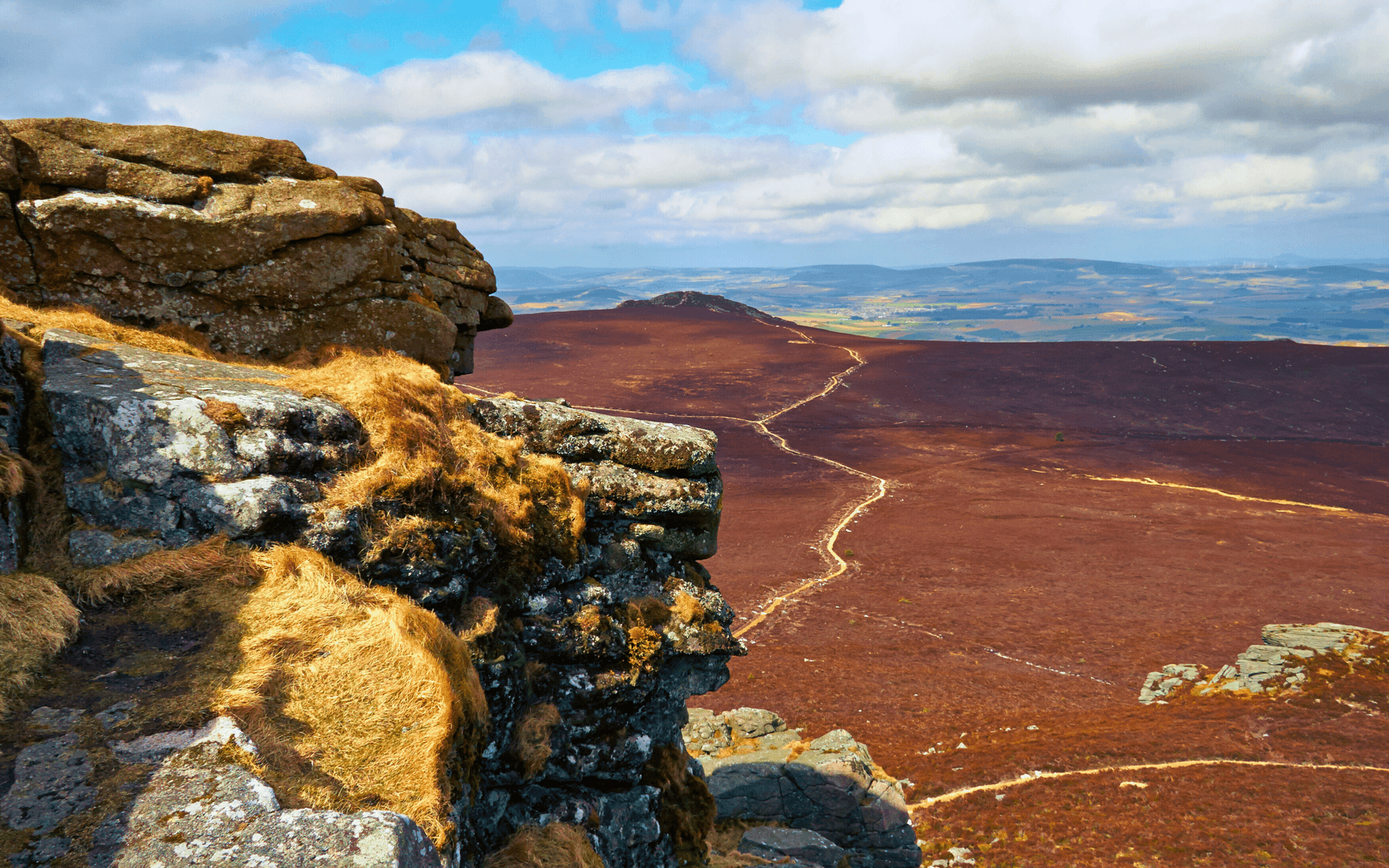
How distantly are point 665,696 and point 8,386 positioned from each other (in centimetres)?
864

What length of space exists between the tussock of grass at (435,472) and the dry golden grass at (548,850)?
3.07m

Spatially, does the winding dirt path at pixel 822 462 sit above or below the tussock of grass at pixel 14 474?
below

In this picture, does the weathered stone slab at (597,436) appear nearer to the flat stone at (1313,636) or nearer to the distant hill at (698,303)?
the flat stone at (1313,636)

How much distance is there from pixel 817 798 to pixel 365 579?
38.4 feet

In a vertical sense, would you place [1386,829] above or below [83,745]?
below

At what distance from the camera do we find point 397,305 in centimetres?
1144

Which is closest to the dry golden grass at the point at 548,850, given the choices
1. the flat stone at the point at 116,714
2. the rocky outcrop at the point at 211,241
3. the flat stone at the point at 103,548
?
the flat stone at the point at 116,714

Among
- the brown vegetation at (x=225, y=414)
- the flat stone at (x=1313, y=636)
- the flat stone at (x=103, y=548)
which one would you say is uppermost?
the brown vegetation at (x=225, y=414)

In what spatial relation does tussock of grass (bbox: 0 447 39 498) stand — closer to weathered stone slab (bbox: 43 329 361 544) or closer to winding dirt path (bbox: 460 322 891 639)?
weathered stone slab (bbox: 43 329 361 544)

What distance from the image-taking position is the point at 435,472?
8578mm

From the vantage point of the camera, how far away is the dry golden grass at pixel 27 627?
537 cm

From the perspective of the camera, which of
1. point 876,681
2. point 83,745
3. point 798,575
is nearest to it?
point 83,745

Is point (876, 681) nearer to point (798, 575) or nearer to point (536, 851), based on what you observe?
point (798, 575)

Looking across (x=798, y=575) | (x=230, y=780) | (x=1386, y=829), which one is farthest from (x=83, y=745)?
(x=798, y=575)
